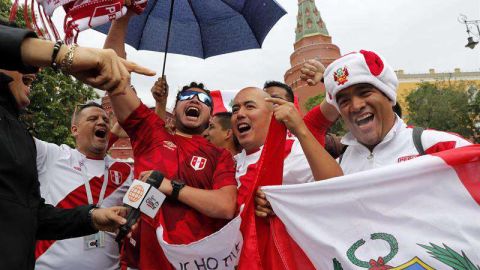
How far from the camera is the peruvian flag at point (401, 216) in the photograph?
2000mm

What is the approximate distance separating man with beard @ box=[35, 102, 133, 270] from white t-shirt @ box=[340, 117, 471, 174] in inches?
83.6

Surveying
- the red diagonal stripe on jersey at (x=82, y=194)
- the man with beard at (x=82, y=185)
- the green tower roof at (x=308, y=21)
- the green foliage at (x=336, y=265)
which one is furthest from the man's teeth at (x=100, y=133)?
the green tower roof at (x=308, y=21)

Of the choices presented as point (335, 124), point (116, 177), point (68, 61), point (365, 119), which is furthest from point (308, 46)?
point (68, 61)

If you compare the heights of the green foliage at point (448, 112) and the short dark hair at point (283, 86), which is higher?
the green foliage at point (448, 112)

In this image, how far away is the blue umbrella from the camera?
4.12 meters

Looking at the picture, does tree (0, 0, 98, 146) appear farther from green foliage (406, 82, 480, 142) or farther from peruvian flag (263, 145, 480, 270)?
green foliage (406, 82, 480, 142)

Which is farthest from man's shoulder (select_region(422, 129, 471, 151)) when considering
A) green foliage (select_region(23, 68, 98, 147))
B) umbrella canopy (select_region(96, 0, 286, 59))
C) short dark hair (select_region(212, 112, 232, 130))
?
green foliage (select_region(23, 68, 98, 147))

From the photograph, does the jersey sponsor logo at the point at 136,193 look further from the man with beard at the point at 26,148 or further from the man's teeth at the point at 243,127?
the man's teeth at the point at 243,127

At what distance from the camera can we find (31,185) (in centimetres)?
188

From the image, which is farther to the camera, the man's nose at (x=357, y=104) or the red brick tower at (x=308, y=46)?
the red brick tower at (x=308, y=46)

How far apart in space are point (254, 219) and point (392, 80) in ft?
4.23

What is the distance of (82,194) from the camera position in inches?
136

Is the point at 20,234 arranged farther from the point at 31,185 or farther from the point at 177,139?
the point at 177,139

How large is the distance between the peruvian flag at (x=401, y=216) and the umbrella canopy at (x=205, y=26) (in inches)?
94.4
